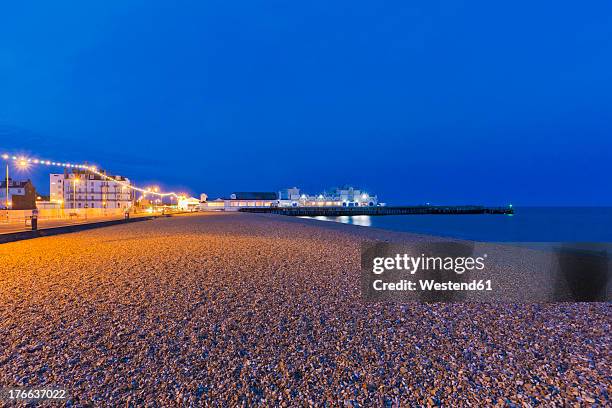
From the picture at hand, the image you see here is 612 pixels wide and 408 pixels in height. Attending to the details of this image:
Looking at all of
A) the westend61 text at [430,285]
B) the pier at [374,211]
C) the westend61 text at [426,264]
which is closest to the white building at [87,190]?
the pier at [374,211]

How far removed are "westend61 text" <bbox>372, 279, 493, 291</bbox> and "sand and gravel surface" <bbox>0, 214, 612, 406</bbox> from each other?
66 cm

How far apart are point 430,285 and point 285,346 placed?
4.70 m

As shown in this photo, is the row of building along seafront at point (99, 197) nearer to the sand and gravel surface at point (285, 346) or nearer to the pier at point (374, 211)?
the pier at point (374, 211)

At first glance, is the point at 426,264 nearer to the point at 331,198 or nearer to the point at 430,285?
the point at 430,285

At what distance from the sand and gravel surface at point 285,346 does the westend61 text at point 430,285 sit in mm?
656

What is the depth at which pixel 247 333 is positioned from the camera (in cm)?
450

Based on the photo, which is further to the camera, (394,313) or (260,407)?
(394,313)

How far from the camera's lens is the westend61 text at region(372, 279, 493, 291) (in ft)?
23.5

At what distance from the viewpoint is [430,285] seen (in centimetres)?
755

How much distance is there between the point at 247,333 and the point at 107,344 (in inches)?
69.4

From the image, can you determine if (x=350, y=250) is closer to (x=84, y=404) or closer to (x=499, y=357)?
(x=499, y=357)

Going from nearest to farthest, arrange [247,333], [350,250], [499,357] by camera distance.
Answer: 1. [499,357]
2. [247,333]
3. [350,250]

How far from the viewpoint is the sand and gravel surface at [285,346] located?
3.16 m

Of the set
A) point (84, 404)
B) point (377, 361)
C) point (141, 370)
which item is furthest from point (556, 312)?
point (84, 404)
